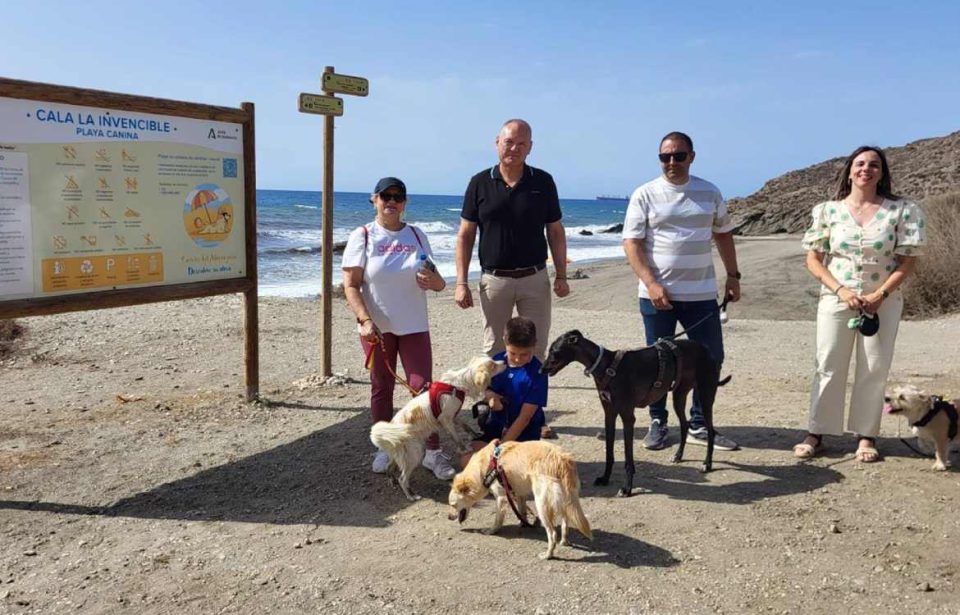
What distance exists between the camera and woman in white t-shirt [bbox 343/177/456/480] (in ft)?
16.5

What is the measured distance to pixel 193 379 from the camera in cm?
817

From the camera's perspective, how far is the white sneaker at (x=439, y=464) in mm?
5133

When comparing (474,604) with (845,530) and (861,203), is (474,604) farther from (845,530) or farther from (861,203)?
(861,203)

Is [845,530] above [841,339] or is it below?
below

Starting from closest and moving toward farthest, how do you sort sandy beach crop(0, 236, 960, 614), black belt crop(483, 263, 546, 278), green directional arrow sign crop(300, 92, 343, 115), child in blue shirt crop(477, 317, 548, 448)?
1. sandy beach crop(0, 236, 960, 614)
2. child in blue shirt crop(477, 317, 548, 448)
3. black belt crop(483, 263, 546, 278)
4. green directional arrow sign crop(300, 92, 343, 115)

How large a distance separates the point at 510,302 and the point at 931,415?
109 inches

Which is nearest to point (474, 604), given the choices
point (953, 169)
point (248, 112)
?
point (248, 112)

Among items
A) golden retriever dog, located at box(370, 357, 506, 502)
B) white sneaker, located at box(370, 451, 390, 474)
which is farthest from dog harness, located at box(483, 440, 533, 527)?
white sneaker, located at box(370, 451, 390, 474)

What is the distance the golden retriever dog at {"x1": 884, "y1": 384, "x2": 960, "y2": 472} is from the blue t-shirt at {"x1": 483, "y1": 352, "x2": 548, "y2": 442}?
2268mm

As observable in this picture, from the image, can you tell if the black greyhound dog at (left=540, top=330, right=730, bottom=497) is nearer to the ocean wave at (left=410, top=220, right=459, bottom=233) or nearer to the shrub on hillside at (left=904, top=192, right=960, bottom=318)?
the shrub on hillside at (left=904, top=192, right=960, bottom=318)

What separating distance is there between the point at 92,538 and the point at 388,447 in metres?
1.68

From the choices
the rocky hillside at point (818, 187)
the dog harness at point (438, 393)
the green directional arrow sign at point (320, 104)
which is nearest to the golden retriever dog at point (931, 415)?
the dog harness at point (438, 393)

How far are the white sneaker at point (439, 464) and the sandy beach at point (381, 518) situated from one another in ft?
0.35

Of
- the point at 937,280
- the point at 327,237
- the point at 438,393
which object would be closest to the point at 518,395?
the point at 438,393
